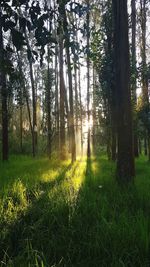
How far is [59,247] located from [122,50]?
15.8ft

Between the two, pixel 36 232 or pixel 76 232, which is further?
pixel 36 232

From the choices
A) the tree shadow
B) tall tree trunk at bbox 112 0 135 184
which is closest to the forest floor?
the tree shadow

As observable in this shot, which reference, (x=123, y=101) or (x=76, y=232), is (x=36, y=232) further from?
(x=123, y=101)

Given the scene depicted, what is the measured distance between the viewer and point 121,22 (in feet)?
23.3

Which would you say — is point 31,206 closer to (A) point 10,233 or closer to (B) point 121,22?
(A) point 10,233

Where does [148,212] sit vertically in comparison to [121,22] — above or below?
below

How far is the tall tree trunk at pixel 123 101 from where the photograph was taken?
7020 mm

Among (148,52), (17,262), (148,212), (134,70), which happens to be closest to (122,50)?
(148,212)

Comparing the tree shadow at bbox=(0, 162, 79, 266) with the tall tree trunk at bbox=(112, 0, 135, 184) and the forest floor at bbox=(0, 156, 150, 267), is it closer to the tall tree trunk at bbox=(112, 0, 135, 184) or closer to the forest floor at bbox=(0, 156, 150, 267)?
the forest floor at bbox=(0, 156, 150, 267)

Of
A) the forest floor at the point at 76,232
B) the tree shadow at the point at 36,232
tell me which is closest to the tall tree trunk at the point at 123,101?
the forest floor at the point at 76,232

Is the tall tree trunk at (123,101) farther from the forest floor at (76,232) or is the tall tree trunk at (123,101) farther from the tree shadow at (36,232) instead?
the tree shadow at (36,232)

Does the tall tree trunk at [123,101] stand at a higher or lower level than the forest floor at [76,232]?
higher

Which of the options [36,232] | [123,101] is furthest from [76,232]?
[123,101]

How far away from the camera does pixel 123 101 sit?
7039 mm
